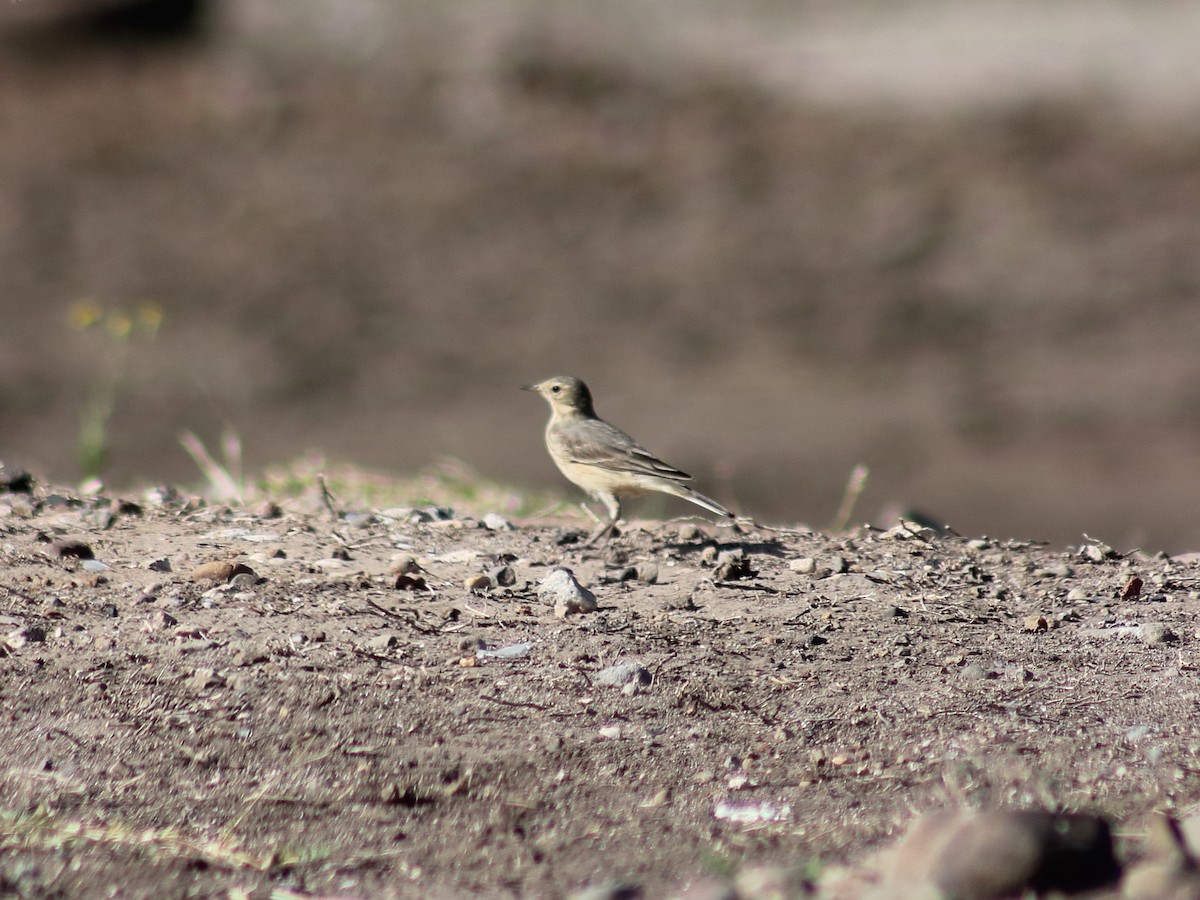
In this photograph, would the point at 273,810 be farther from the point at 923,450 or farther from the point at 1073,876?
the point at 923,450

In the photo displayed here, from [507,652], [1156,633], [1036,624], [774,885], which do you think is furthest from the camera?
[1036,624]

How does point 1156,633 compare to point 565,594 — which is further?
point 565,594

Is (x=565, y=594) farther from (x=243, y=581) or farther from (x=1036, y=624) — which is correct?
(x=1036, y=624)

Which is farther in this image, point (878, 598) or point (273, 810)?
point (878, 598)

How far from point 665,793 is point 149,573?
1.79 meters

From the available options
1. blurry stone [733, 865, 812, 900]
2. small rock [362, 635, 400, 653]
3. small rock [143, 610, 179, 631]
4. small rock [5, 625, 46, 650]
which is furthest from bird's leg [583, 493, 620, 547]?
blurry stone [733, 865, 812, 900]

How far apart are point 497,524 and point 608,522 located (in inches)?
21.9

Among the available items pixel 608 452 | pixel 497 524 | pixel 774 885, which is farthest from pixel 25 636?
pixel 608 452

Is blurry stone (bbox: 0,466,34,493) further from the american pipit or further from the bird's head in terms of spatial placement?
the bird's head

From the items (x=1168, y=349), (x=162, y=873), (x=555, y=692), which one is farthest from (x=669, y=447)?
(x=162, y=873)

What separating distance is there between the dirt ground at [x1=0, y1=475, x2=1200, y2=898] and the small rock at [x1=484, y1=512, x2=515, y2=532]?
13 cm

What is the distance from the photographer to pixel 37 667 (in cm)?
336

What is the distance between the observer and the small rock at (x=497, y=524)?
465 cm

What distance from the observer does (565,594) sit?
154 inches
